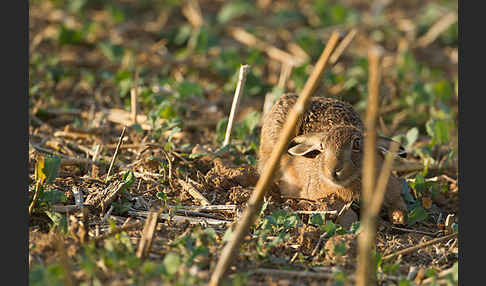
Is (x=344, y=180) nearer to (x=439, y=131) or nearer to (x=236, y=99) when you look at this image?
(x=236, y=99)

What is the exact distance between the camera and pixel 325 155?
5723 mm

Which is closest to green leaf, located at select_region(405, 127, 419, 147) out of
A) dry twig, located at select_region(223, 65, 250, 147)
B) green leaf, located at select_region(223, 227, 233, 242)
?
dry twig, located at select_region(223, 65, 250, 147)

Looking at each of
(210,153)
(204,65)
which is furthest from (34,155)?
(204,65)

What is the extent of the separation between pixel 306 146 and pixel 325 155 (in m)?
0.29

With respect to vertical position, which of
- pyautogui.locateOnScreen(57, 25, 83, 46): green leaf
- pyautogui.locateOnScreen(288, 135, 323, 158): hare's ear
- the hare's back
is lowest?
pyautogui.locateOnScreen(288, 135, 323, 158): hare's ear

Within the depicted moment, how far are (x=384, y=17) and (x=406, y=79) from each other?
7.92 feet

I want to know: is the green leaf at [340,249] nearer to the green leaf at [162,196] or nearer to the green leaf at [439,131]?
the green leaf at [162,196]

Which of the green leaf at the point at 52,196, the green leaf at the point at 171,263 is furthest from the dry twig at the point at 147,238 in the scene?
the green leaf at the point at 52,196

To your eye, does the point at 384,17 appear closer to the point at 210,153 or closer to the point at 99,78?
the point at 99,78

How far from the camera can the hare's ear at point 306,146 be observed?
19.3ft

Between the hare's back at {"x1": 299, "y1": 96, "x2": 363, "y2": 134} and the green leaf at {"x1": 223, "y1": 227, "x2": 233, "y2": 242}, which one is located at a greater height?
the hare's back at {"x1": 299, "y1": 96, "x2": 363, "y2": 134}

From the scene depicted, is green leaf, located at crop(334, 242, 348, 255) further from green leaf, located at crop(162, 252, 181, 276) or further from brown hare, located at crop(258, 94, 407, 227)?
green leaf, located at crop(162, 252, 181, 276)

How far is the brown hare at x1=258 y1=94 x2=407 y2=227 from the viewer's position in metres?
5.64

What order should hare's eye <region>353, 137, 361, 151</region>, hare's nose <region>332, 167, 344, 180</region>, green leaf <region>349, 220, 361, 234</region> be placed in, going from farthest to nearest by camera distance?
hare's eye <region>353, 137, 361, 151</region> → hare's nose <region>332, 167, 344, 180</region> → green leaf <region>349, 220, 361, 234</region>
